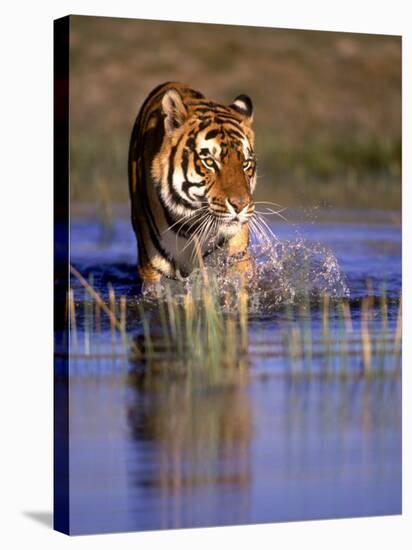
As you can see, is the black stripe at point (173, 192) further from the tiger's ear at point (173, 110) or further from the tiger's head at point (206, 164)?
the tiger's ear at point (173, 110)

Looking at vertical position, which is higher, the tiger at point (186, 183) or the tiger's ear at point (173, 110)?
the tiger's ear at point (173, 110)

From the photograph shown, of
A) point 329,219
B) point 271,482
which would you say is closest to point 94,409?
point 271,482

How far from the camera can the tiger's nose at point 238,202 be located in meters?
11.3

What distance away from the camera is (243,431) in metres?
11.3

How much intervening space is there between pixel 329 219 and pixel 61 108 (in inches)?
75.4

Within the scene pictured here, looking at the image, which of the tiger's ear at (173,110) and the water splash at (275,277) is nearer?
the tiger's ear at (173,110)

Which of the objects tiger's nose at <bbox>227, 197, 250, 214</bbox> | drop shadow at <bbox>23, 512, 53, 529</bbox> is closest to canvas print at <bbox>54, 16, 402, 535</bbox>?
tiger's nose at <bbox>227, 197, 250, 214</bbox>

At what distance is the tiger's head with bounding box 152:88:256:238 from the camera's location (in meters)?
11.3

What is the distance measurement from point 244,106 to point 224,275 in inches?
42.1

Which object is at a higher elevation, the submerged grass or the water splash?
the water splash

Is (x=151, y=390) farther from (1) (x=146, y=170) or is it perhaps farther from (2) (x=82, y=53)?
(2) (x=82, y=53)

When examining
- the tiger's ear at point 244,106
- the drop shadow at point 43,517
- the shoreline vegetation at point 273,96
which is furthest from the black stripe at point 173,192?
the drop shadow at point 43,517

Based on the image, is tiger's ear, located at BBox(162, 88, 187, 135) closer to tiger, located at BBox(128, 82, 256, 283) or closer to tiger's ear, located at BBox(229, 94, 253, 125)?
tiger, located at BBox(128, 82, 256, 283)

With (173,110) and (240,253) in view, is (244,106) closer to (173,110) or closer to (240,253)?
(173,110)
